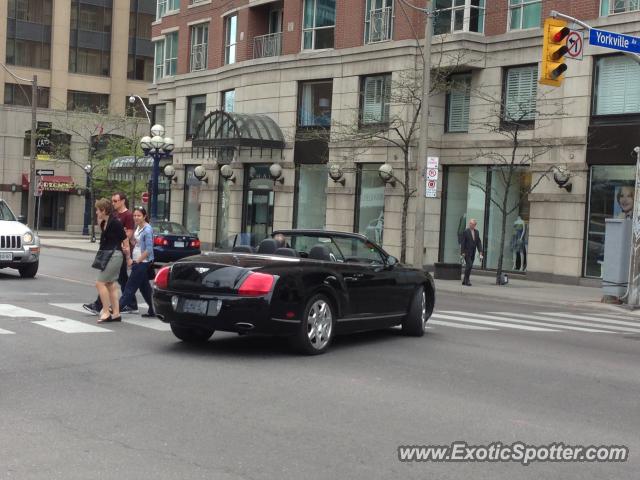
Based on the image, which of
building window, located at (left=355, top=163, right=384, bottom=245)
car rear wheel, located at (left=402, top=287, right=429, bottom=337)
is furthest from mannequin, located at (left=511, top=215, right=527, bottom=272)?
car rear wheel, located at (left=402, top=287, right=429, bottom=337)

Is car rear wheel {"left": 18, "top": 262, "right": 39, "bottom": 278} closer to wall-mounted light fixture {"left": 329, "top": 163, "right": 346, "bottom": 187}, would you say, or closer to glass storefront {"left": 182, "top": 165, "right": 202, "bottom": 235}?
wall-mounted light fixture {"left": 329, "top": 163, "right": 346, "bottom": 187}

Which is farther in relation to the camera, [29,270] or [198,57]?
[198,57]

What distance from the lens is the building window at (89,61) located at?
209 ft

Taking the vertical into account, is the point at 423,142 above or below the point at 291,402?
above

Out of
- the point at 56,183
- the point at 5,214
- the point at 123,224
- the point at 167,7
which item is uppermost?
the point at 167,7

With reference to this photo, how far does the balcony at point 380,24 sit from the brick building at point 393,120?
54mm

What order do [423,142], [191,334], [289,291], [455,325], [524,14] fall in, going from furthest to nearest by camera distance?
[524,14] < [423,142] < [455,325] < [191,334] < [289,291]

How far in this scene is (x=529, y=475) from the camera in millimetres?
5863

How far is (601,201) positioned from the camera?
25797 mm

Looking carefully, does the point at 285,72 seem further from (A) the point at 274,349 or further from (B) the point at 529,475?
(B) the point at 529,475

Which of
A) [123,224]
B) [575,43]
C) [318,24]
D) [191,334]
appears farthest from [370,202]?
[191,334]

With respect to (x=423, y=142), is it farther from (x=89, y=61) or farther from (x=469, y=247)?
(x=89, y=61)

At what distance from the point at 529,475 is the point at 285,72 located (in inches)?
1215

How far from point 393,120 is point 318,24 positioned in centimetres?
716
